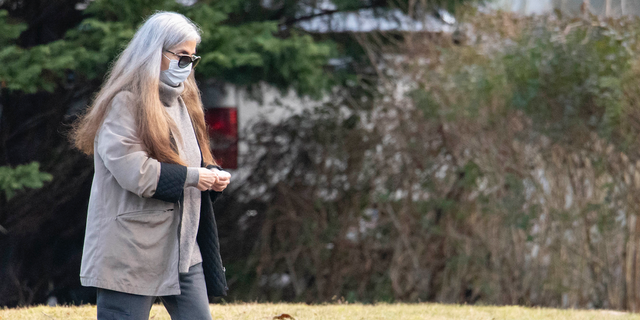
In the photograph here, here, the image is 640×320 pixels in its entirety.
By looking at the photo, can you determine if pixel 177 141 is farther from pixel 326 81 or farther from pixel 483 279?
pixel 483 279

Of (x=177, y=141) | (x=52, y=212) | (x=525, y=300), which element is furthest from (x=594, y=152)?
(x=52, y=212)

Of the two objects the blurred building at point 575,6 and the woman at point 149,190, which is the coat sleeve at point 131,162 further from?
the blurred building at point 575,6

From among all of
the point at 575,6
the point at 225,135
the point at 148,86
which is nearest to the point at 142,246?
the point at 148,86

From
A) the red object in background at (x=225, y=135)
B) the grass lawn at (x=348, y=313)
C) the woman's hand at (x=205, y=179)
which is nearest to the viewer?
the woman's hand at (x=205, y=179)

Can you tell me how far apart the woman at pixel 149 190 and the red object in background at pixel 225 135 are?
4.46 metres

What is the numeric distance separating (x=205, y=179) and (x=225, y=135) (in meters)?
Answer: 4.83

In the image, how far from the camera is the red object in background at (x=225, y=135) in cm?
711

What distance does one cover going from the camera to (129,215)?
2.37 m

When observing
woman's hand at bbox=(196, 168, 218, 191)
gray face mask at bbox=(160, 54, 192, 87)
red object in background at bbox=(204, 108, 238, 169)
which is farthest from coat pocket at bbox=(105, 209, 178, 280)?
red object in background at bbox=(204, 108, 238, 169)

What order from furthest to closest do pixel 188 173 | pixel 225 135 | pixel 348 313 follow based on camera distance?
pixel 225 135, pixel 348 313, pixel 188 173

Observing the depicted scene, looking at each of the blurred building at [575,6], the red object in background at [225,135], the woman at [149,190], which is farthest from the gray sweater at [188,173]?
the red object in background at [225,135]

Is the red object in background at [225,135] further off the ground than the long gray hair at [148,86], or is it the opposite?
the long gray hair at [148,86]

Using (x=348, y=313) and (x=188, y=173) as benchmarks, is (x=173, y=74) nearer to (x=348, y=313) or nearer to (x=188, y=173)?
(x=188, y=173)

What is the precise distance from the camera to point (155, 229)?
2422 millimetres
